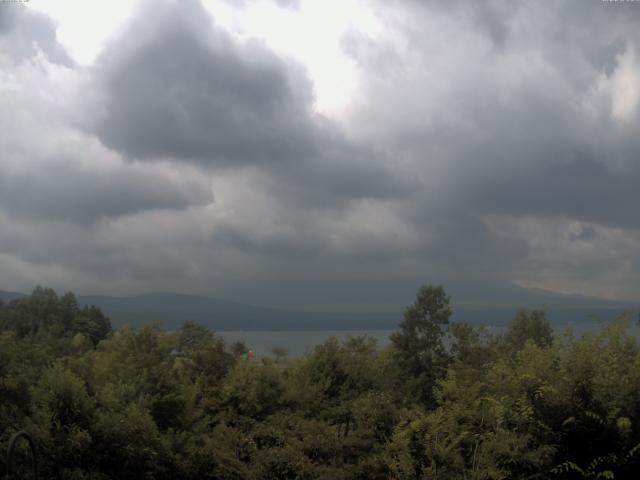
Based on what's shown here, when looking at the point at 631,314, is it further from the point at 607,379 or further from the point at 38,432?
the point at 38,432

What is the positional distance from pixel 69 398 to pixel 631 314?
411 inches

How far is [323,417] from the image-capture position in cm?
1684

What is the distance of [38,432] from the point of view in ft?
35.9

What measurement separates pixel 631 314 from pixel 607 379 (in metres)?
1.61

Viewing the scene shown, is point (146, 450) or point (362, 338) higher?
point (362, 338)

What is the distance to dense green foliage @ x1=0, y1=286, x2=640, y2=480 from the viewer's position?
33.7 feet

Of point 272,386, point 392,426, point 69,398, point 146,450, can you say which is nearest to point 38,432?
point 69,398

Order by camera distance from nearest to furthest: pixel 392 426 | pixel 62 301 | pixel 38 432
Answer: pixel 38 432 → pixel 392 426 → pixel 62 301

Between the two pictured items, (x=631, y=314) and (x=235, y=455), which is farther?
(x=235, y=455)

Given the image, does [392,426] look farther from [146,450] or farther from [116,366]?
[116,366]

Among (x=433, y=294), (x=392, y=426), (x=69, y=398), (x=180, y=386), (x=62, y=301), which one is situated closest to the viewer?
(x=69, y=398)

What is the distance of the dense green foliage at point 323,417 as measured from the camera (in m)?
10.3

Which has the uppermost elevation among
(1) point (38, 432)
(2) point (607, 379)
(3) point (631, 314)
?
(3) point (631, 314)

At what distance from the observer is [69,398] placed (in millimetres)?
11773
